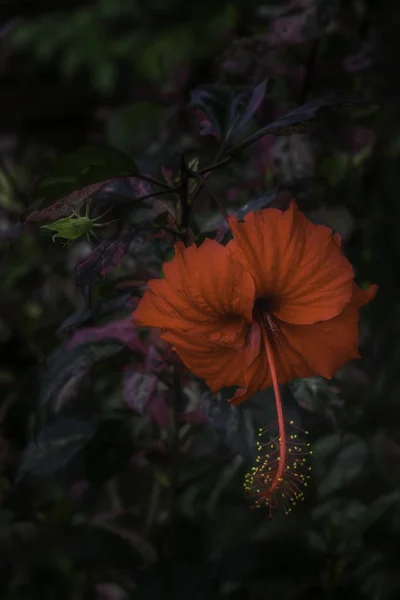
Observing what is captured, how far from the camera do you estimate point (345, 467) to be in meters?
A: 1.32

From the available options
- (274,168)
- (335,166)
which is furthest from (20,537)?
(335,166)

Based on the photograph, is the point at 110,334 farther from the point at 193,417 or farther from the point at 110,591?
the point at 110,591

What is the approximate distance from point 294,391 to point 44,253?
825mm

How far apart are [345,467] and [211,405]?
0.45 m

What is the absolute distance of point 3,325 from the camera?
5.19 feet

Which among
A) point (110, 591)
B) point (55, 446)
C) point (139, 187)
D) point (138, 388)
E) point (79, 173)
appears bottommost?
point (110, 591)

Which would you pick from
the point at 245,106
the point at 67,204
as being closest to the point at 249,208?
the point at 245,106

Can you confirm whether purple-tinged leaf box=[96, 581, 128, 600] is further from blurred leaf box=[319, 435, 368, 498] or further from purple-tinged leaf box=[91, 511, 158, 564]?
blurred leaf box=[319, 435, 368, 498]

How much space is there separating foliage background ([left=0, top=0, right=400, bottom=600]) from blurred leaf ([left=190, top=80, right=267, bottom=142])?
1.8 inches

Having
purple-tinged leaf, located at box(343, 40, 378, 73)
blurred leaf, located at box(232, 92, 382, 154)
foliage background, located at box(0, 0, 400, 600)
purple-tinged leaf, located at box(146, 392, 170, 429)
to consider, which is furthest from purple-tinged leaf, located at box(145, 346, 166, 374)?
purple-tinged leaf, located at box(343, 40, 378, 73)

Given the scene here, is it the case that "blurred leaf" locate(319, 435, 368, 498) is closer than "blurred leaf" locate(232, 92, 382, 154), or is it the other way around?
"blurred leaf" locate(232, 92, 382, 154)

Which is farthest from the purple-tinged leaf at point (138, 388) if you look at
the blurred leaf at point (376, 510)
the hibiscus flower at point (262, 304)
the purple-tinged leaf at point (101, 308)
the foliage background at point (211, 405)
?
the blurred leaf at point (376, 510)

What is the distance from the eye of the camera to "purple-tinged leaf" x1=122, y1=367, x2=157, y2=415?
1055 mm

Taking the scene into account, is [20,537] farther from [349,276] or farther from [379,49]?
[379,49]
